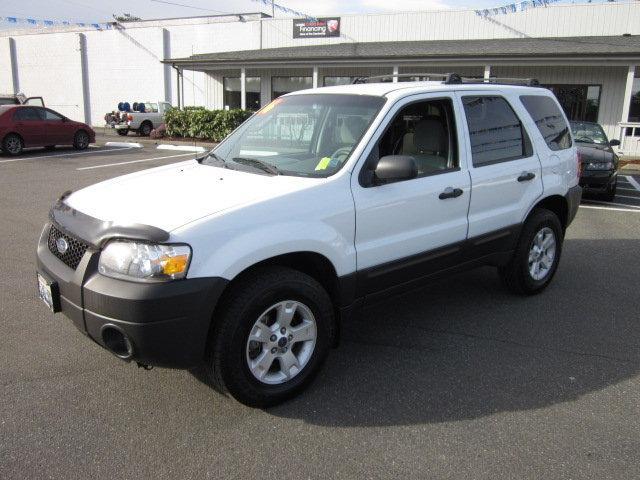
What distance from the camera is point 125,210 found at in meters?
3.04

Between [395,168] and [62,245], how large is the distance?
204 centimetres

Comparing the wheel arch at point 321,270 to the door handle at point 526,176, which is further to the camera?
the door handle at point 526,176

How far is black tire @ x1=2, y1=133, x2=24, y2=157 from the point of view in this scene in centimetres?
1572

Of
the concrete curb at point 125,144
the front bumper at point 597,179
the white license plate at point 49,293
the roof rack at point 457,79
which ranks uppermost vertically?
the roof rack at point 457,79

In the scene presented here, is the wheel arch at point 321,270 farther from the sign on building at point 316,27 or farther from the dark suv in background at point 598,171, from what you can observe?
the sign on building at point 316,27

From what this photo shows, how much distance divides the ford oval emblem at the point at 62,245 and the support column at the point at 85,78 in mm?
33251

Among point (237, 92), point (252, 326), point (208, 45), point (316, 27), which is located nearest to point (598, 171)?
point (252, 326)

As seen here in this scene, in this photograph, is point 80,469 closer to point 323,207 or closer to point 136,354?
point 136,354

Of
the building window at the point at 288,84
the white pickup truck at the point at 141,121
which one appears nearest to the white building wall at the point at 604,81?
the building window at the point at 288,84

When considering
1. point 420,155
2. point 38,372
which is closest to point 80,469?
point 38,372

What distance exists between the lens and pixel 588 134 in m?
11.3

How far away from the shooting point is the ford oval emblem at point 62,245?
316cm

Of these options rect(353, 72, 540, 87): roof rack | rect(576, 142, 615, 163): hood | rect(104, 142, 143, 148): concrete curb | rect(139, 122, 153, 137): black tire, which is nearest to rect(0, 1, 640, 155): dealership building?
rect(139, 122, 153, 137): black tire

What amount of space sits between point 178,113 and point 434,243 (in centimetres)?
1946
